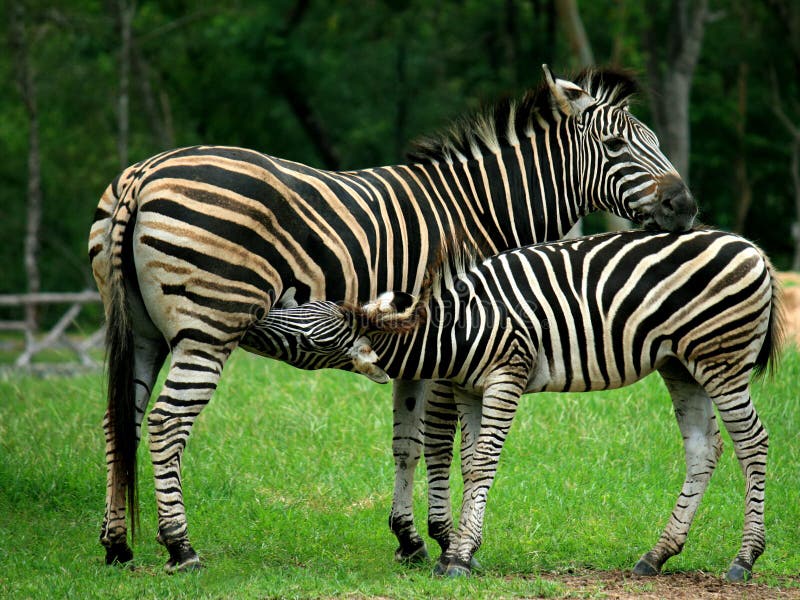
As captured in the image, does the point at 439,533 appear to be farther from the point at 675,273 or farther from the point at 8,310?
the point at 8,310

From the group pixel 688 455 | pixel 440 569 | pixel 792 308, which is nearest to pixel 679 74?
pixel 792 308

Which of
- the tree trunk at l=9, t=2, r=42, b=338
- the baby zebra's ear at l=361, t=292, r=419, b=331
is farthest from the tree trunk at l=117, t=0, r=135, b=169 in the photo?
the baby zebra's ear at l=361, t=292, r=419, b=331

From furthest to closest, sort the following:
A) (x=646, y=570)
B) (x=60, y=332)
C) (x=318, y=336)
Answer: (x=60, y=332) → (x=646, y=570) → (x=318, y=336)

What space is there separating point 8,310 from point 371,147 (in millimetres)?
11986

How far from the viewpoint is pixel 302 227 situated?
216 inches

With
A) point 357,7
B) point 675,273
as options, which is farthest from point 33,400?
point 357,7

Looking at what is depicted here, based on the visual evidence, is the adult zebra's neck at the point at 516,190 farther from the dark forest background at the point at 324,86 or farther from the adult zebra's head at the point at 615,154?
the dark forest background at the point at 324,86

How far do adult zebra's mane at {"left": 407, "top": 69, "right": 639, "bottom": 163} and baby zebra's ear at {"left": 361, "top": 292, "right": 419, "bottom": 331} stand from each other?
4.39 ft

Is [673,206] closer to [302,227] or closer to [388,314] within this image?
[388,314]

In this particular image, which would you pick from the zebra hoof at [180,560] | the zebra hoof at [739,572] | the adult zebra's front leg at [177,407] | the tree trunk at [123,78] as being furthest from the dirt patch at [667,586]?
the tree trunk at [123,78]

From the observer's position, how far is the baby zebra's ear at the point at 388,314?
5258 millimetres

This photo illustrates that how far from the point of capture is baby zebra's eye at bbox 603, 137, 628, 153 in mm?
6168

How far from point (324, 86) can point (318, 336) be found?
21227 millimetres

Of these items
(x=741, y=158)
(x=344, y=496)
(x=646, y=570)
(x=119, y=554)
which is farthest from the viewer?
(x=741, y=158)
